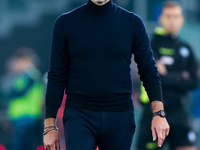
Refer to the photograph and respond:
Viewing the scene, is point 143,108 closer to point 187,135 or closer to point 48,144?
point 187,135

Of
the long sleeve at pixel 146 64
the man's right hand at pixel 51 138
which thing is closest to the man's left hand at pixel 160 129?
the long sleeve at pixel 146 64

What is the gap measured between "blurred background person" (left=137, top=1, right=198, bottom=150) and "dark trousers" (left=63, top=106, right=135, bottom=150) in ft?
9.04

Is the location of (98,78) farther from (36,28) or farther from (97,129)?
(36,28)

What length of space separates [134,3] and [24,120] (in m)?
2.07

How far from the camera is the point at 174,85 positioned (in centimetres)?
621

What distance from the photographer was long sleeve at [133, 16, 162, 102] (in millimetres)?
3523

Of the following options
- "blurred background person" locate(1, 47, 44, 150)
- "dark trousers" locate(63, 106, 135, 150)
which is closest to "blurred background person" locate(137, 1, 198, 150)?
"blurred background person" locate(1, 47, 44, 150)

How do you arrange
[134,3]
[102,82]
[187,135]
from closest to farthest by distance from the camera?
[102,82], [187,135], [134,3]

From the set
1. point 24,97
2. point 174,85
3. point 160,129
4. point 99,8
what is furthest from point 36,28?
point 160,129

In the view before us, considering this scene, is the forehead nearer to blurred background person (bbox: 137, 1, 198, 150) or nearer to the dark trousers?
blurred background person (bbox: 137, 1, 198, 150)

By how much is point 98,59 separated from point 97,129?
0.39 metres

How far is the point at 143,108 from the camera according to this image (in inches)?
251

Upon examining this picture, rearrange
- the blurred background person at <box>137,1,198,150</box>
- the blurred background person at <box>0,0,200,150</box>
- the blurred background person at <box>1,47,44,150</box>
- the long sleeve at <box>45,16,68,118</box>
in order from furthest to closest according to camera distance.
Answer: the blurred background person at <box>0,0,200,150</box>, the blurred background person at <box>1,47,44,150</box>, the blurred background person at <box>137,1,198,150</box>, the long sleeve at <box>45,16,68,118</box>

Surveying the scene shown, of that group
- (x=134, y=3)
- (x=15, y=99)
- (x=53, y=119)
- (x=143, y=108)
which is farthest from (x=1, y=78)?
(x=53, y=119)
